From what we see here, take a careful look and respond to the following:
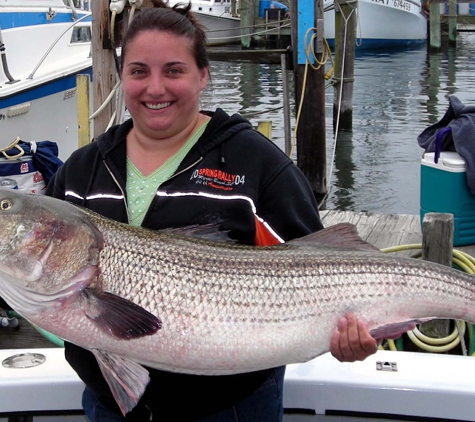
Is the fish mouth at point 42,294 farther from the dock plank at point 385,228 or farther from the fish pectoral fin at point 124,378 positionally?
the dock plank at point 385,228

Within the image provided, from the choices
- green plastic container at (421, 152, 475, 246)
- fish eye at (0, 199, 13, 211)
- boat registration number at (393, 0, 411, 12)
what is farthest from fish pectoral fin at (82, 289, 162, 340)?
boat registration number at (393, 0, 411, 12)

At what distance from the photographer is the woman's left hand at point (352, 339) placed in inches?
87.6

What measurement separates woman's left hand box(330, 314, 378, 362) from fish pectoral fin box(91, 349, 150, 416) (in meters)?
0.64

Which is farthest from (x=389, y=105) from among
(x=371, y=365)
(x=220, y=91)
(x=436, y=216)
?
(x=371, y=365)

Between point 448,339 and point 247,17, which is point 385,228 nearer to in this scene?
point 448,339

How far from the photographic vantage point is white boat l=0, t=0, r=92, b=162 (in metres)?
7.95

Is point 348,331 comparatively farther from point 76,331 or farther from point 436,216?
point 436,216

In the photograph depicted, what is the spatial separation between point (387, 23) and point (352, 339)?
33835mm

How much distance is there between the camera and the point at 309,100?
834 centimetres

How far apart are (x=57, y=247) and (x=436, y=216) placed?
295 centimetres

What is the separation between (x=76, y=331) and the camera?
2141 millimetres

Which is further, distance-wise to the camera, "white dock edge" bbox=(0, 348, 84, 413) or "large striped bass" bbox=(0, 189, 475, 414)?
"white dock edge" bbox=(0, 348, 84, 413)

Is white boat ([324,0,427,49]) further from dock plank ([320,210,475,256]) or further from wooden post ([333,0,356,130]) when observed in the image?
dock plank ([320,210,475,256])

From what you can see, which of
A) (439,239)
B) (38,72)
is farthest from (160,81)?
(38,72)
